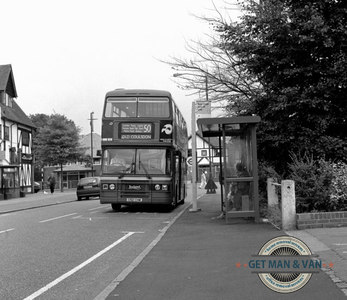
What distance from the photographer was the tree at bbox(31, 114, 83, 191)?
56156 millimetres

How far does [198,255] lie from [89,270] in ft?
5.76

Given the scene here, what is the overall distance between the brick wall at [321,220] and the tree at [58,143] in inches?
1881

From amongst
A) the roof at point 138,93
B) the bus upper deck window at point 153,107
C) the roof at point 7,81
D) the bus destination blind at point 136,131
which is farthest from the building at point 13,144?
the bus upper deck window at point 153,107

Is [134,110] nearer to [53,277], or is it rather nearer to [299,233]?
[299,233]

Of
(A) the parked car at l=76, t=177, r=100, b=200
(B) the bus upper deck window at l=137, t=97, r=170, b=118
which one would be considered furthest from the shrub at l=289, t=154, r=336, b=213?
(A) the parked car at l=76, t=177, r=100, b=200

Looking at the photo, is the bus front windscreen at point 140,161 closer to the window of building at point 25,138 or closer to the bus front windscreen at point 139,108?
the bus front windscreen at point 139,108

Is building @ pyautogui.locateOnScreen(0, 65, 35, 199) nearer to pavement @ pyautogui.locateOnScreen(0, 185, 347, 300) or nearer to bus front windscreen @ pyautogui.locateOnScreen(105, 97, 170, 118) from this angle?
bus front windscreen @ pyautogui.locateOnScreen(105, 97, 170, 118)

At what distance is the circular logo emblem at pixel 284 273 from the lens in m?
5.35

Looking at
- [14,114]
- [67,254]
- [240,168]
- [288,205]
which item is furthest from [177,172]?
[14,114]

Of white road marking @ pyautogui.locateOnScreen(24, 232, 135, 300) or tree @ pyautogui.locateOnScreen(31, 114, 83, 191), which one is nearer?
white road marking @ pyautogui.locateOnScreen(24, 232, 135, 300)

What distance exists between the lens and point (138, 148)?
1762 centimetres

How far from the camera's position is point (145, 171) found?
17656 millimetres

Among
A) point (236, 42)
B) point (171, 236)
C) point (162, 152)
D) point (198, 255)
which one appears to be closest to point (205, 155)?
point (162, 152)

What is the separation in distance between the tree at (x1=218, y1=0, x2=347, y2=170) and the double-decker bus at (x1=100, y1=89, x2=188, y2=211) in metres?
3.87
